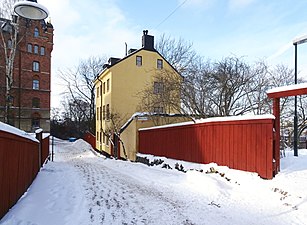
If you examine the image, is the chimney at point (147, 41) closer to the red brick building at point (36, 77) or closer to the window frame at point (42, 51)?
the red brick building at point (36, 77)

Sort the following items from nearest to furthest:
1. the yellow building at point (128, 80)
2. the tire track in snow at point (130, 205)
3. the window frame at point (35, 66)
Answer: the tire track in snow at point (130, 205)
the yellow building at point (128, 80)
the window frame at point (35, 66)

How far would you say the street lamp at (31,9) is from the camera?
181 inches

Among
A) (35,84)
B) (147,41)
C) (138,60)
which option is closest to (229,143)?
(138,60)

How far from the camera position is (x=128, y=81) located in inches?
1047

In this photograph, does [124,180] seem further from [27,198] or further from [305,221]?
[305,221]

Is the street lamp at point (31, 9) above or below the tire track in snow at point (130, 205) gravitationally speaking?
above

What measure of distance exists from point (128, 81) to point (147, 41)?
4.56 meters

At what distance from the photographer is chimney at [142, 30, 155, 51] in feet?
90.8

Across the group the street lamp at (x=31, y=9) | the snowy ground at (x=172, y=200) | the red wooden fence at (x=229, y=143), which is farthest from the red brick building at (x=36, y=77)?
the street lamp at (x=31, y=9)

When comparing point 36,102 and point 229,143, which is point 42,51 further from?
point 229,143

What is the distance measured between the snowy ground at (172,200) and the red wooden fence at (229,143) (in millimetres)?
368

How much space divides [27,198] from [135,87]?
21646mm

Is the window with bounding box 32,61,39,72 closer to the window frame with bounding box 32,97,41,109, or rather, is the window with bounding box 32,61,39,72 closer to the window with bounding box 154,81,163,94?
the window frame with bounding box 32,97,41,109

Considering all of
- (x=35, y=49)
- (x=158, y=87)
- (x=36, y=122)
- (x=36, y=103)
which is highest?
(x=35, y=49)
